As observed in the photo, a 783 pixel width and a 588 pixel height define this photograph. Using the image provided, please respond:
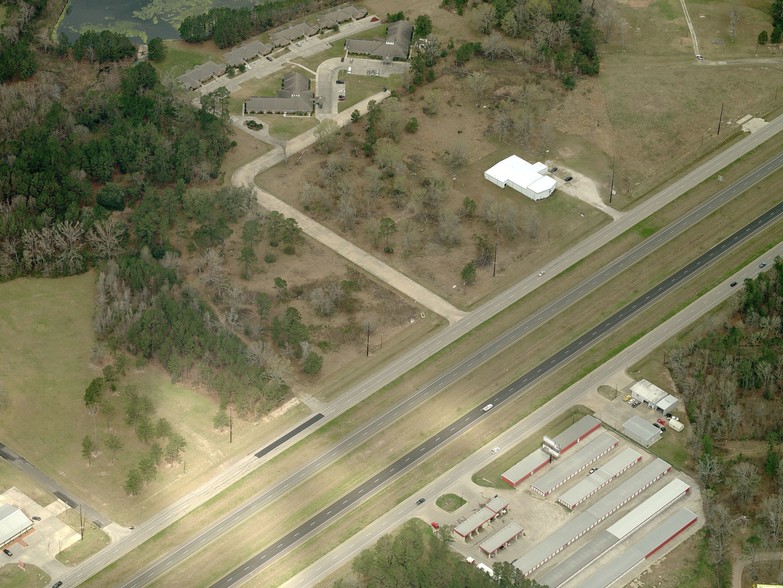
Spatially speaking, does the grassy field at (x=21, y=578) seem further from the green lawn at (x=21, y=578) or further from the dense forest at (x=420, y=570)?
the dense forest at (x=420, y=570)

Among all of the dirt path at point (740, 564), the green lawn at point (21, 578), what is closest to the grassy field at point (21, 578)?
the green lawn at point (21, 578)

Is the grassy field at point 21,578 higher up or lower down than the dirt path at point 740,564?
lower down

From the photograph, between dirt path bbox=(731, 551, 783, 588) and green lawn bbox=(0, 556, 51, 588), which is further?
green lawn bbox=(0, 556, 51, 588)

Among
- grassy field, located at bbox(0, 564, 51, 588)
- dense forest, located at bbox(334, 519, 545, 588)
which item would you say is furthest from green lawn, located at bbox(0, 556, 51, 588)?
dense forest, located at bbox(334, 519, 545, 588)

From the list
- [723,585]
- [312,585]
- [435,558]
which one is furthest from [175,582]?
[723,585]

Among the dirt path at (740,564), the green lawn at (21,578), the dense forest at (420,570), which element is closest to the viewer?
the dense forest at (420,570)

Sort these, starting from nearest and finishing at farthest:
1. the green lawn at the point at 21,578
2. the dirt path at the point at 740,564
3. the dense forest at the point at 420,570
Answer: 1. the dense forest at the point at 420,570
2. the dirt path at the point at 740,564
3. the green lawn at the point at 21,578

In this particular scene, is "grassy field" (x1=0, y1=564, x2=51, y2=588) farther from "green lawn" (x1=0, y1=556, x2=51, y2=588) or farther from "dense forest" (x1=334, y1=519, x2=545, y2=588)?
"dense forest" (x1=334, y1=519, x2=545, y2=588)

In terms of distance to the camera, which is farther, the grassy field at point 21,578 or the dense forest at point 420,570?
the grassy field at point 21,578

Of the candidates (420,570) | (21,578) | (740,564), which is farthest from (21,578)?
(740,564)
